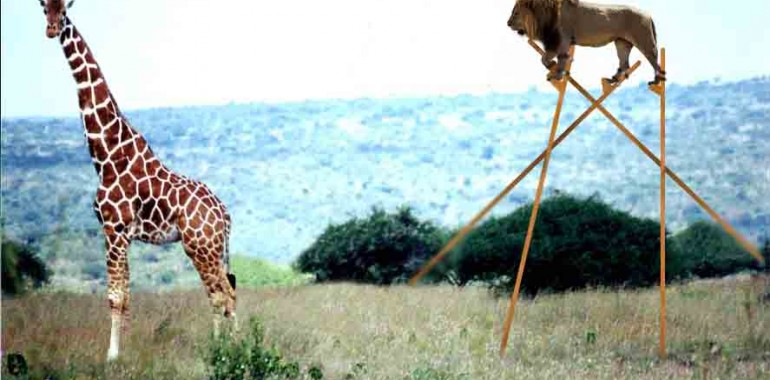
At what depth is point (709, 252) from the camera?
715 centimetres

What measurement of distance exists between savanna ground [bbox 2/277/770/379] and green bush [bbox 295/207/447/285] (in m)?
0.47

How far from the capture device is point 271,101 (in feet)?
22.4

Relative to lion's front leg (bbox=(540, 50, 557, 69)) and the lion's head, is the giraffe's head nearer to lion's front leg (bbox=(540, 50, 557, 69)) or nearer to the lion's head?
the lion's head

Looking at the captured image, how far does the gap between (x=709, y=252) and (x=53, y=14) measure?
12.5ft

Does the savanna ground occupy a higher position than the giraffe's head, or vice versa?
the giraffe's head

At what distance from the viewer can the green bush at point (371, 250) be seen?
271 inches

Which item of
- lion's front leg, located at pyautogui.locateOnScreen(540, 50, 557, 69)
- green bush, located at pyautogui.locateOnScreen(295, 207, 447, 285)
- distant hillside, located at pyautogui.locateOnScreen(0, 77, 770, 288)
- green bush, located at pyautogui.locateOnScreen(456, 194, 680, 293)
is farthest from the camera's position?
green bush, located at pyautogui.locateOnScreen(295, 207, 447, 285)

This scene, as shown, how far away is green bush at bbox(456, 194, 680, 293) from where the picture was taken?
656 centimetres

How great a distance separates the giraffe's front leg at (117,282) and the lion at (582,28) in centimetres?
175

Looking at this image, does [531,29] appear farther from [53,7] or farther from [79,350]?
[79,350]

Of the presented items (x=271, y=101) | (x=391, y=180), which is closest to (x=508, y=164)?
(x=391, y=180)

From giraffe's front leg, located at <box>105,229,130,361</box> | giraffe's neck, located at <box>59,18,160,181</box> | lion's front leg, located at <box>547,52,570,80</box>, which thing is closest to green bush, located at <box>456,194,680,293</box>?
lion's front leg, located at <box>547,52,570,80</box>

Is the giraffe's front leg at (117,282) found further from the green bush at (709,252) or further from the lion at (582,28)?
the green bush at (709,252)

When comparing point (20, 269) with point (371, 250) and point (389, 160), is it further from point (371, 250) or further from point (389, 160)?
point (389, 160)
